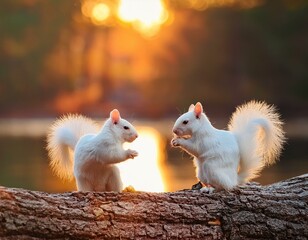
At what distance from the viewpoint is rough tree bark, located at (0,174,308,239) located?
5812 millimetres

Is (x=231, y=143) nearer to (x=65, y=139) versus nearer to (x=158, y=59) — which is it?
(x=65, y=139)

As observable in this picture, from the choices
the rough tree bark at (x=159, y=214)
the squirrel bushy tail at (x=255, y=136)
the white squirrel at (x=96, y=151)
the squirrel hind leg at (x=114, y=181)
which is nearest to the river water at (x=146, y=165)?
the white squirrel at (x=96, y=151)

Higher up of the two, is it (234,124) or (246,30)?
(246,30)

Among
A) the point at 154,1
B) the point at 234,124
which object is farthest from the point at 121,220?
the point at 154,1

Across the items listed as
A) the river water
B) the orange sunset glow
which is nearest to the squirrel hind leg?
the orange sunset glow

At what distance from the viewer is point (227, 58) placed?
45.6 m

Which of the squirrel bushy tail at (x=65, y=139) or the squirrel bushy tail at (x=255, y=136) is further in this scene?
the squirrel bushy tail at (x=65, y=139)

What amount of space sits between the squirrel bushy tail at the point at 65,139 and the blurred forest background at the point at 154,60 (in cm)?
3052

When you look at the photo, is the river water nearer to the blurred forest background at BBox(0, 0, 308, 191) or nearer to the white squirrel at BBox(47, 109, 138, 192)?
the white squirrel at BBox(47, 109, 138, 192)

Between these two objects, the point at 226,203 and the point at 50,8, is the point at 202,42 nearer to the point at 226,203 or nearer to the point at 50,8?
the point at 50,8

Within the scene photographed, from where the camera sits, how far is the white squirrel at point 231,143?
21.7 feet

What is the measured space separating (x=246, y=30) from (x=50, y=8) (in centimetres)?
1173

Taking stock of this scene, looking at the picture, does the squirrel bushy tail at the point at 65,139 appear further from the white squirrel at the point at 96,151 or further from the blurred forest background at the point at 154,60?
the blurred forest background at the point at 154,60

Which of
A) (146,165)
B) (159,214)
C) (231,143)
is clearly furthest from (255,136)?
(146,165)
